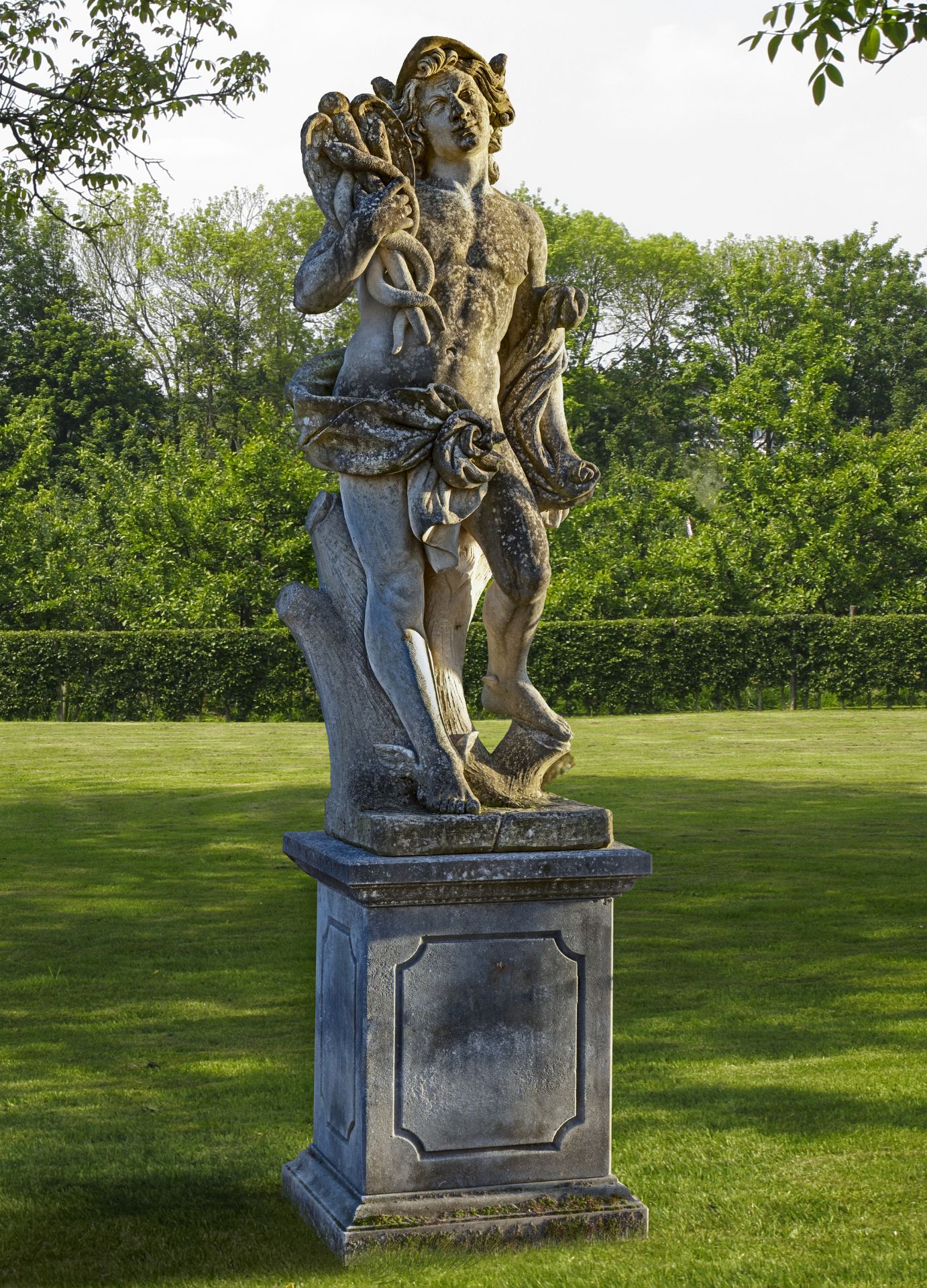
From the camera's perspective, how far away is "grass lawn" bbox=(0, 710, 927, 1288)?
5.00m

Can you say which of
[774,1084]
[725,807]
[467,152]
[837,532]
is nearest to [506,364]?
[467,152]

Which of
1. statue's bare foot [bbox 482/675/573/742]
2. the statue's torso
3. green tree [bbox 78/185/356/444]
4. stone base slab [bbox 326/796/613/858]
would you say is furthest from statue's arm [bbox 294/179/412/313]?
green tree [bbox 78/185/356/444]

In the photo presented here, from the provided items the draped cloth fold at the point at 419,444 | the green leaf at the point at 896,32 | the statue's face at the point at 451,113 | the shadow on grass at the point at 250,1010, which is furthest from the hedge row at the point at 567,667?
the draped cloth fold at the point at 419,444

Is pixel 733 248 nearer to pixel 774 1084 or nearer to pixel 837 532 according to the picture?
pixel 837 532

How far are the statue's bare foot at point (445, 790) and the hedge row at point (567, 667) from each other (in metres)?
21.4

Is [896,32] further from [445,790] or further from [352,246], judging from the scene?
[445,790]

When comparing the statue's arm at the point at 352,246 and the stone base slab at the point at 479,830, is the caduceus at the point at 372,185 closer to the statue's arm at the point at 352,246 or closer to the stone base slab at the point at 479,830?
the statue's arm at the point at 352,246

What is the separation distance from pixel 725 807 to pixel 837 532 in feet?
61.4

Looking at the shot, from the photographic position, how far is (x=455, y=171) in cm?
535

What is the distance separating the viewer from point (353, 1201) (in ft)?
16.1

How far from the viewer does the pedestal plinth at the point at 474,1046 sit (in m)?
4.84

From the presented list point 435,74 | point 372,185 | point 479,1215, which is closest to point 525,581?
point 372,185

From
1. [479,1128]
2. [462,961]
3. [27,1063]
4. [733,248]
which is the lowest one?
[27,1063]

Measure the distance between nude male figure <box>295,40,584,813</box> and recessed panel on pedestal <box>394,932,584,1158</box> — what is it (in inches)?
20.2
